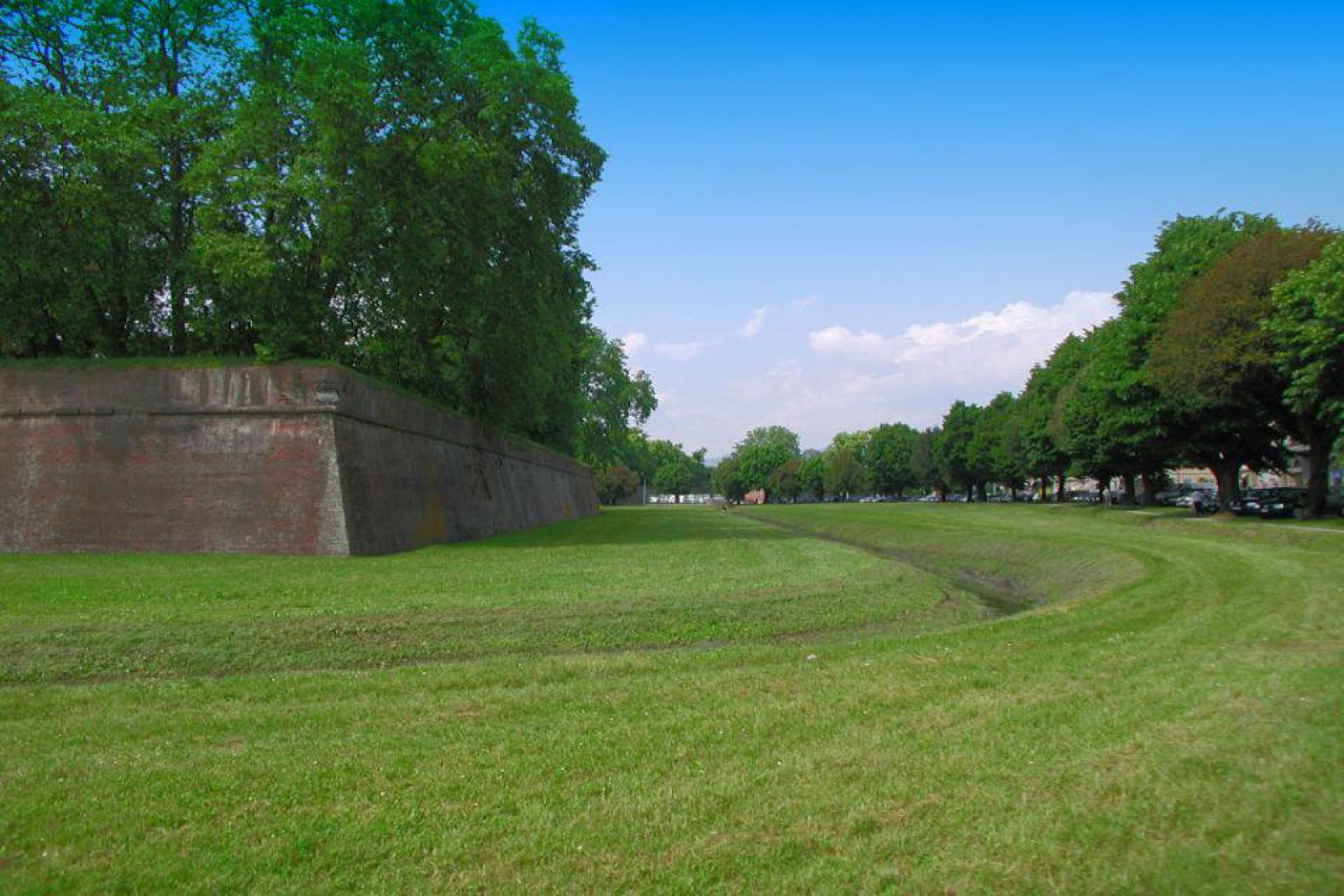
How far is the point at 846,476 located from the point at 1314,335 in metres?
116

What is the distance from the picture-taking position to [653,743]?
6406 millimetres

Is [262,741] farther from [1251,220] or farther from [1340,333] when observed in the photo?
[1251,220]

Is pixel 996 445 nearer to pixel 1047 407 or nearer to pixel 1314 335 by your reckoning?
pixel 1047 407

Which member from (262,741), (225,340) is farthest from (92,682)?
(225,340)

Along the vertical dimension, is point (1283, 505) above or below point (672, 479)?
below

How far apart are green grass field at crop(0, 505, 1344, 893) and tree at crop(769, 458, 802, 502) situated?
482ft

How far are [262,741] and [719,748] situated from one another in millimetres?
3394

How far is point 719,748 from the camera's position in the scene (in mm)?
6254

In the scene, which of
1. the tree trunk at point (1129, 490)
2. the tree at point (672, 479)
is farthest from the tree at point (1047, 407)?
the tree at point (672, 479)

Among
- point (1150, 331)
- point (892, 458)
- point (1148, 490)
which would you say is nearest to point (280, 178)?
point (1150, 331)

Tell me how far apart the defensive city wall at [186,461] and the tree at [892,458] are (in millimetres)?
109867

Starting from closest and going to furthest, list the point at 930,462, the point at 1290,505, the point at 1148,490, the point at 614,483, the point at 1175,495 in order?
the point at 1290,505
the point at 1148,490
the point at 1175,495
the point at 930,462
the point at 614,483

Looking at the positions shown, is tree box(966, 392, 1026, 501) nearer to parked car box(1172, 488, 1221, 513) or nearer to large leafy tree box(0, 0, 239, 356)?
parked car box(1172, 488, 1221, 513)

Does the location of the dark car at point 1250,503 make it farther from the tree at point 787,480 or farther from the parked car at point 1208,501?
the tree at point 787,480
